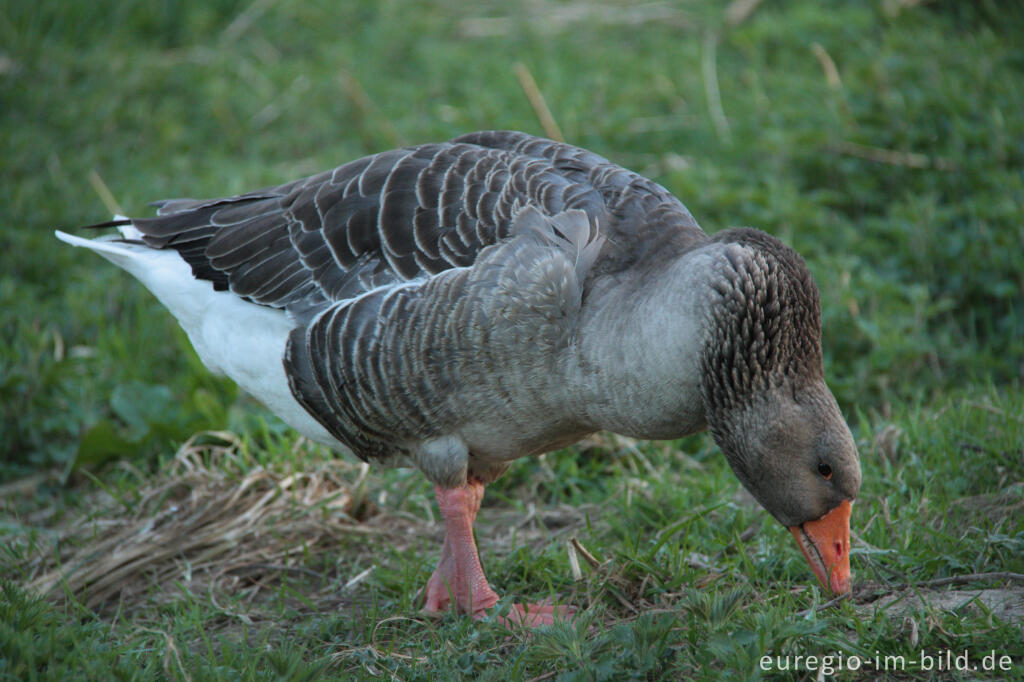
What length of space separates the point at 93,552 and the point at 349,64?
6.12 m

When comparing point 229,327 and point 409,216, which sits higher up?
point 409,216

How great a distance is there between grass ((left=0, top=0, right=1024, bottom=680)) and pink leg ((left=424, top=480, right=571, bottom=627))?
123 mm

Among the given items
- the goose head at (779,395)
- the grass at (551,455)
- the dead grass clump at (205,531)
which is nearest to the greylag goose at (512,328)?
the goose head at (779,395)

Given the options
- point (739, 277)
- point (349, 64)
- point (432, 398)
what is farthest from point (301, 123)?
point (739, 277)

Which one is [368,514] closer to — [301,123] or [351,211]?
[351,211]

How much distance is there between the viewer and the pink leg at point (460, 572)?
412 cm

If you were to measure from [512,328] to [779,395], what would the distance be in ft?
3.30

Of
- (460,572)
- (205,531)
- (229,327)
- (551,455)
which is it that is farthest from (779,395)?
(205,531)

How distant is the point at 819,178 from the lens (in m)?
7.34

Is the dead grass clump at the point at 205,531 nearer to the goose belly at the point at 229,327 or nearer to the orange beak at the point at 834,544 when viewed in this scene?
the goose belly at the point at 229,327

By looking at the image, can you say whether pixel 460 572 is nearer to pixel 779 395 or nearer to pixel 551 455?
pixel 551 455

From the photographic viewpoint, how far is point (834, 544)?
12.1ft

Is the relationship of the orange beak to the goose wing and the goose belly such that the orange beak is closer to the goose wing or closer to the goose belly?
the goose wing

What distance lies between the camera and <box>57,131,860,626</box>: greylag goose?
359 centimetres
